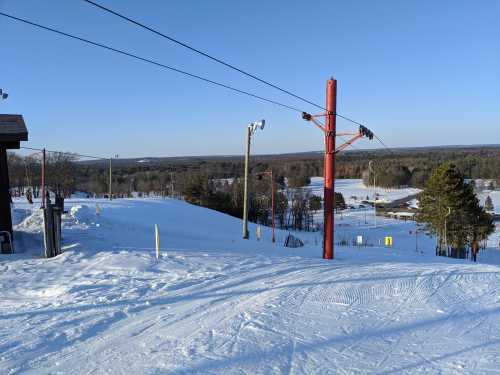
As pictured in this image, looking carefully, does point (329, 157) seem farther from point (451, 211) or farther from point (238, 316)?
point (451, 211)

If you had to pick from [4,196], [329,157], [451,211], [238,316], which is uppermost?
[329,157]

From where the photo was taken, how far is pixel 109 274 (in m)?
7.86

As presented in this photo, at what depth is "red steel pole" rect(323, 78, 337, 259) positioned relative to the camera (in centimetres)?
1267

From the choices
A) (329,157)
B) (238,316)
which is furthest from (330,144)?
(238,316)

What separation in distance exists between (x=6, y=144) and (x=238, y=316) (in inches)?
362

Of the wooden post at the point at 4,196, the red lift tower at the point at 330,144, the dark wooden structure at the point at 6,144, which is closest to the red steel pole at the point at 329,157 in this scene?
the red lift tower at the point at 330,144

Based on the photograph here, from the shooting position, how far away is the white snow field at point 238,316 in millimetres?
4219

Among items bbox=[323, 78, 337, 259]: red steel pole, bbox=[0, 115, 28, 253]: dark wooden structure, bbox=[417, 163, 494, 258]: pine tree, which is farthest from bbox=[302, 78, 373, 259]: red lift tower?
bbox=[417, 163, 494, 258]: pine tree

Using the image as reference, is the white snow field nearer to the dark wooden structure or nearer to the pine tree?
the dark wooden structure

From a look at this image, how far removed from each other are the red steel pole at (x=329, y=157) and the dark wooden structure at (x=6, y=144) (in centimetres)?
847

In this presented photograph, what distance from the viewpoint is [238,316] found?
5.53 meters

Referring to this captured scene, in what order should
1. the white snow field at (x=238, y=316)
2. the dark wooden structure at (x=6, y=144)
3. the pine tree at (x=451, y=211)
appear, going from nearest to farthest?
the white snow field at (x=238, y=316)
the dark wooden structure at (x=6, y=144)
the pine tree at (x=451, y=211)

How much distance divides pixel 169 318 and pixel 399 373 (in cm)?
287

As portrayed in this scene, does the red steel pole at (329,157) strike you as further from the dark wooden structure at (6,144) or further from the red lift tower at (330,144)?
the dark wooden structure at (6,144)
